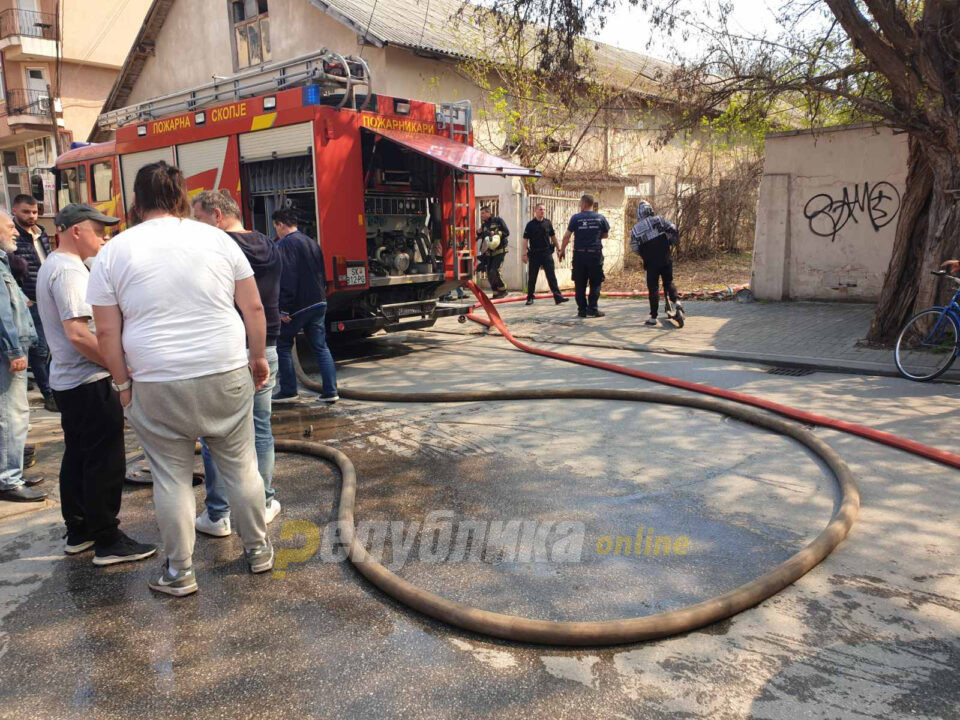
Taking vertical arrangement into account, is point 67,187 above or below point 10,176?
below

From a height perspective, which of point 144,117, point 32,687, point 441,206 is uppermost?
point 144,117

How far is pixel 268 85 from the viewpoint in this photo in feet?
27.2

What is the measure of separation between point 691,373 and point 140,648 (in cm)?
580

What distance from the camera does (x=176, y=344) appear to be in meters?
3.01

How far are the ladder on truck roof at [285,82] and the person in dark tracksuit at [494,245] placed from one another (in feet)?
17.7

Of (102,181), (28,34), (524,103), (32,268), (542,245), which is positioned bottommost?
(32,268)

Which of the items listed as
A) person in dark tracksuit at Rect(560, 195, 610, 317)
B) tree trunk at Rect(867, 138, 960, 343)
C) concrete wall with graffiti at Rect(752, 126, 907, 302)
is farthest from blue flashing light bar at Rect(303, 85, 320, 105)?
concrete wall with graffiti at Rect(752, 126, 907, 302)

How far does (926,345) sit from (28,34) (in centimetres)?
3399

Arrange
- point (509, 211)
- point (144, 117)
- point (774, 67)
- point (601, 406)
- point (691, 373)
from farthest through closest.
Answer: point (509, 211) → point (144, 117) → point (774, 67) → point (691, 373) → point (601, 406)

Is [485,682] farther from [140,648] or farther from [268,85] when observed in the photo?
[268,85]

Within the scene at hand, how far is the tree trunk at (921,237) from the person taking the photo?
7.51 metres

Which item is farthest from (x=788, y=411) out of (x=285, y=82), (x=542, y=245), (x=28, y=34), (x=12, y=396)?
(x=28, y=34)

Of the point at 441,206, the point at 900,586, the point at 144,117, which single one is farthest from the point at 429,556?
the point at 144,117

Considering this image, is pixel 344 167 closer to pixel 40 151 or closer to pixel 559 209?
pixel 559 209
